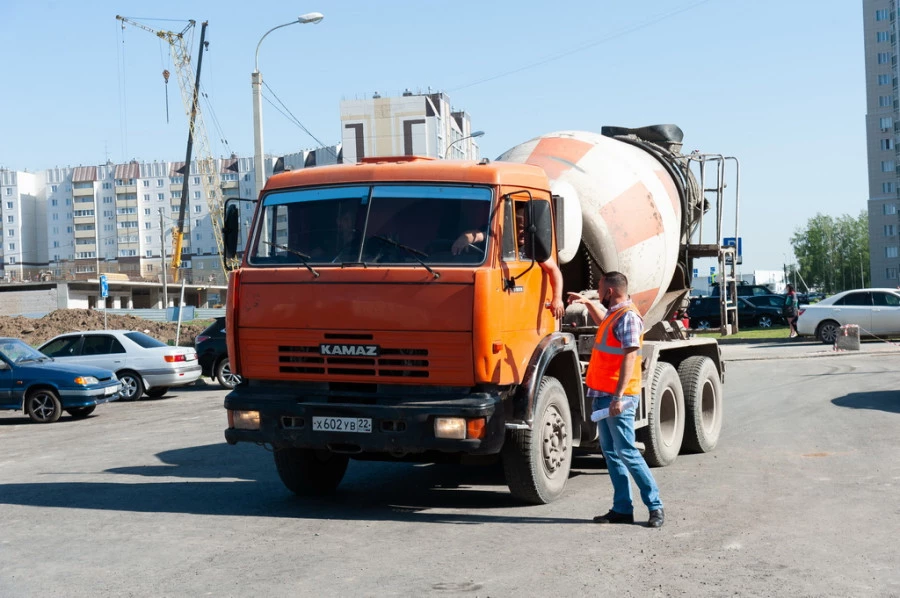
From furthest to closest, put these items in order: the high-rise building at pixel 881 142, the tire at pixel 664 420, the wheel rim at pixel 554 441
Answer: the high-rise building at pixel 881 142
the tire at pixel 664 420
the wheel rim at pixel 554 441

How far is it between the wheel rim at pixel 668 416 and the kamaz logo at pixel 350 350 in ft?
12.8

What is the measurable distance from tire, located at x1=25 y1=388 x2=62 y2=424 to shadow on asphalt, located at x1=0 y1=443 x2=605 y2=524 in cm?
687

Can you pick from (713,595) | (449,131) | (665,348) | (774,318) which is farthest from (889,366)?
(449,131)

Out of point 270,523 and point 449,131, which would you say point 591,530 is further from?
point 449,131

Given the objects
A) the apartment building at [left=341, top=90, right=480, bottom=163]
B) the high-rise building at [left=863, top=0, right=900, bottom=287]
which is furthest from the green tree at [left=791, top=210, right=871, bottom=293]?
the apartment building at [left=341, top=90, right=480, bottom=163]

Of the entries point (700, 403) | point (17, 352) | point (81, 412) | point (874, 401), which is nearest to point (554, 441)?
point (700, 403)

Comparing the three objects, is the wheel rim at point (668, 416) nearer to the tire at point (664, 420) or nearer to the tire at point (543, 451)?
the tire at point (664, 420)

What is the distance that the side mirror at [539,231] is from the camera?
7.92 meters

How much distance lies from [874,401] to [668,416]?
6488mm

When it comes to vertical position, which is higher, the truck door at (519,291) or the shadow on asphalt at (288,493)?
the truck door at (519,291)

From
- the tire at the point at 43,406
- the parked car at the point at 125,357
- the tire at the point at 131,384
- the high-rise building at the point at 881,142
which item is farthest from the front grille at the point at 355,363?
the high-rise building at the point at 881,142

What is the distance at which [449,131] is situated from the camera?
13712 centimetres

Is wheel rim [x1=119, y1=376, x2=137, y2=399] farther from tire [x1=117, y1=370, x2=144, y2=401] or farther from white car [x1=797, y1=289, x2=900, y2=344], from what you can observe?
white car [x1=797, y1=289, x2=900, y2=344]

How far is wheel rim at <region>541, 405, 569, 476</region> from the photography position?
8.11 metres
